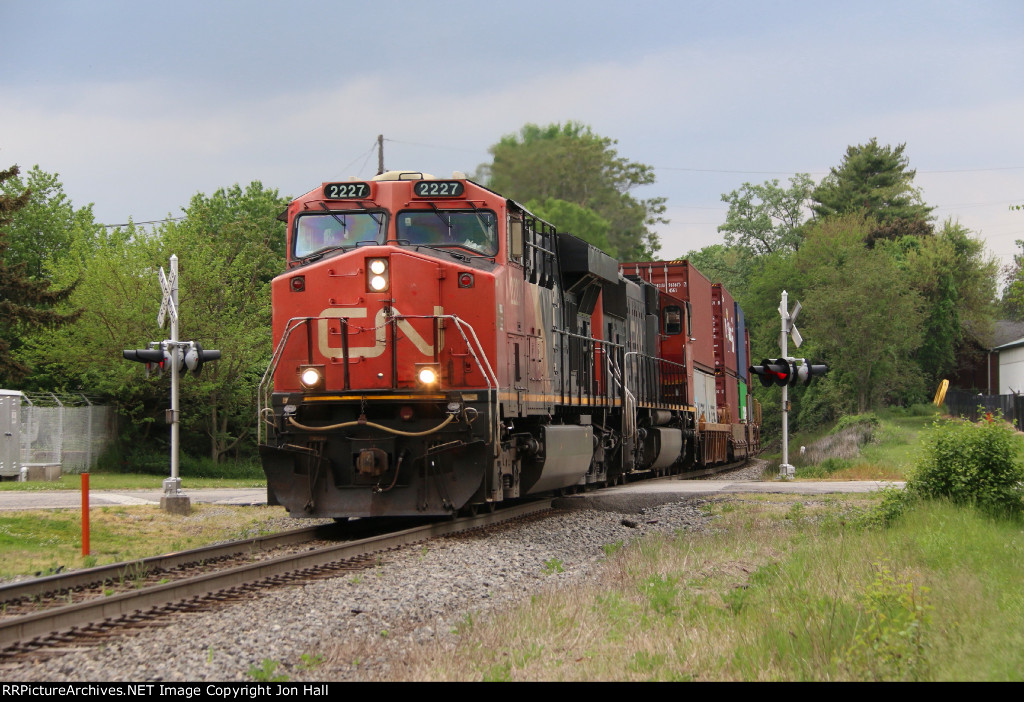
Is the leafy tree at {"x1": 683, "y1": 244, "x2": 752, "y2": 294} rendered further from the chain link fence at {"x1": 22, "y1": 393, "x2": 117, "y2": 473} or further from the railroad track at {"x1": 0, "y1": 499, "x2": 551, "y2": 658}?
the railroad track at {"x1": 0, "y1": 499, "x2": 551, "y2": 658}

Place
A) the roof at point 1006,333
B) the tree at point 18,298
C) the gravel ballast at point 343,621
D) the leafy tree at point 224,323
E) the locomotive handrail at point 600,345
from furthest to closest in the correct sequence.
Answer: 1. the roof at point 1006,333
2. the leafy tree at point 224,323
3. the tree at point 18,298
4. the locomotive handrail at point 600,345
5. the gravel ballast at point 343,621

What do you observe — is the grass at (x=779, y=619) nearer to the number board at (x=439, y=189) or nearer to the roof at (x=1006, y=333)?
the number board at (x=439, y=189)

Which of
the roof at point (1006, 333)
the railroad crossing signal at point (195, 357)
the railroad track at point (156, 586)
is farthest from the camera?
the roof at point (1006, 333)

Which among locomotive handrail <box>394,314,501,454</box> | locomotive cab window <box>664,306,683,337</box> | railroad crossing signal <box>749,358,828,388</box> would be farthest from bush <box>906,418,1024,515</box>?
locomotive cab window <box>664,306,683,337</box>

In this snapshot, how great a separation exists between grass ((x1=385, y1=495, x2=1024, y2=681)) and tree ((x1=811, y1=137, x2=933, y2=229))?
7019 centimetres

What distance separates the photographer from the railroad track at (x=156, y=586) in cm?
666

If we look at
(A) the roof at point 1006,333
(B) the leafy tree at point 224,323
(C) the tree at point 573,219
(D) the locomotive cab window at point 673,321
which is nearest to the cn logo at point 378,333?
(D) the locomotive cab window at point 673,321

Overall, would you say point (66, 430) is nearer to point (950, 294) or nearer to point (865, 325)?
point (865, 325)

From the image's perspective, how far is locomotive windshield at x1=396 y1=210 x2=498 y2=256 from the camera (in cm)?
1198

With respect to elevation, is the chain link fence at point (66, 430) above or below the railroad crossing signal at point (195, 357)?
below

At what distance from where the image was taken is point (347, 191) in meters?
12.0

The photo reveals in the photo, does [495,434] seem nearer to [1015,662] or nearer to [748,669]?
[748,669]

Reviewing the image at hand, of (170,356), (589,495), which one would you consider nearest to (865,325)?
(589,495)

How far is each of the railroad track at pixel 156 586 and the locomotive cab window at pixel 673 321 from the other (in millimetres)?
10988
